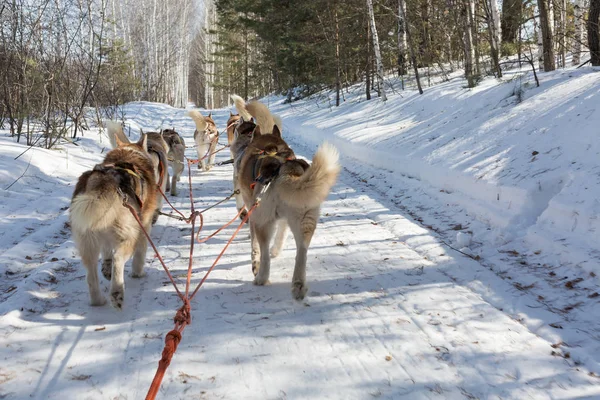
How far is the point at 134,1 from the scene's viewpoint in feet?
132

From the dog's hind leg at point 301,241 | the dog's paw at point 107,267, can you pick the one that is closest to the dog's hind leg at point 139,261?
the dog's paw at point 107,267

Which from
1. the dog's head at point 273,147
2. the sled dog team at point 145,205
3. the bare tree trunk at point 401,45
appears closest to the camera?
the sled dog team at point 145,205

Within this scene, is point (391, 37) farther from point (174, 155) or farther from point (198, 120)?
point (174, 155)

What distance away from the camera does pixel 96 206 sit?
10.0 feet

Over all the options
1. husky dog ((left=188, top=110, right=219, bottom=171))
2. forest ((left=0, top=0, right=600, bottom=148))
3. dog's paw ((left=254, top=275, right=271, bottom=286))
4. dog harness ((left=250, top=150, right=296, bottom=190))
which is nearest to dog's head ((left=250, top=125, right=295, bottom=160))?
dog harness ((left=250, top=150, right=296, bottom=190))

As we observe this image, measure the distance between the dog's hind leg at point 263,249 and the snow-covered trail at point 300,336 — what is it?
0.14m

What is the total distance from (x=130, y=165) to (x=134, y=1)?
4313 centimetres

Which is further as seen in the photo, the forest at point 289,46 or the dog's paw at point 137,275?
the forest at point 289,46

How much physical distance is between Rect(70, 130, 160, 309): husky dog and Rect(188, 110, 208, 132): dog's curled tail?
6073mm

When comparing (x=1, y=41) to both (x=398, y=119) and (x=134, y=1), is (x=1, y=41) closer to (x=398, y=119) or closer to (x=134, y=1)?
(x=398, y=119)

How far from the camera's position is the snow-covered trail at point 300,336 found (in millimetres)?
2535

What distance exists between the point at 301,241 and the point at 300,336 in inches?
33.8

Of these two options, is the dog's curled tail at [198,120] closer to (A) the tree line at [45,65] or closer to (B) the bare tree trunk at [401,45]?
(A) the tree line at [45,65]

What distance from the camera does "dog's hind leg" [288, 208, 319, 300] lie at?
3.64m
